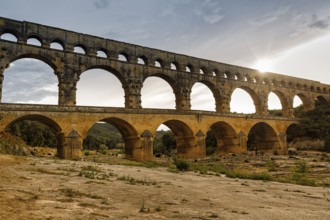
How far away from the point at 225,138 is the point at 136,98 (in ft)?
38.3

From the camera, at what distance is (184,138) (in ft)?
100

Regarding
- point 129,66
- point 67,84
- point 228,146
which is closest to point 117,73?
point 129,66

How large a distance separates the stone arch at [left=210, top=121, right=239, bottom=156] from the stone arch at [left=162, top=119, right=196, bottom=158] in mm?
4327

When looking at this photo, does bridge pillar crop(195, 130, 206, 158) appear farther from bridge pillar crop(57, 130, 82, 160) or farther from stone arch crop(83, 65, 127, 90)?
bridge pillar crop(57, 130, 82, 160)

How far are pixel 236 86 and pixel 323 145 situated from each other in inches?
495

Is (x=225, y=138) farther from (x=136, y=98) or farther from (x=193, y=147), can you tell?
(x=136, y=98)

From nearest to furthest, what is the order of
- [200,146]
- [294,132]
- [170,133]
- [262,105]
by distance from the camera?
[200,146] < [262,105] < [294,132] < [170,133]

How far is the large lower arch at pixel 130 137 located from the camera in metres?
26.0

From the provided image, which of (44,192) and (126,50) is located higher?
(126,50)

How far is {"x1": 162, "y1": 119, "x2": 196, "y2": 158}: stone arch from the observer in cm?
2966

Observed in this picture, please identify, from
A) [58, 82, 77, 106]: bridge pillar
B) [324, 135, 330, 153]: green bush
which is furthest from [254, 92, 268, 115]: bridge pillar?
[58, 82, 77, 106]: bridge pillar

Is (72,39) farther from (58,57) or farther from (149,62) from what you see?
(149,62)

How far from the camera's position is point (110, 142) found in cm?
7875

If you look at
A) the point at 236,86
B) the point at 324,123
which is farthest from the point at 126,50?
the point at 324,123
